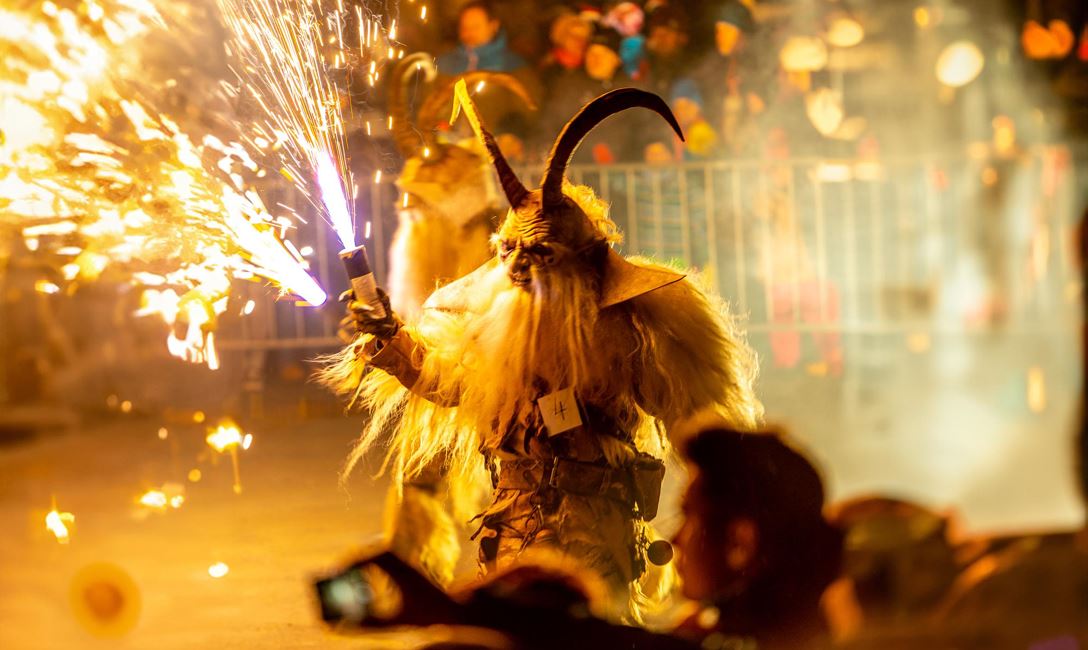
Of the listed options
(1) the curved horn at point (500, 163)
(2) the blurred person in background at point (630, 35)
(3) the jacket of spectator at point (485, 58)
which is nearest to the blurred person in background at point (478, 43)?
(3) the jacket of spectator at point (485, 58)

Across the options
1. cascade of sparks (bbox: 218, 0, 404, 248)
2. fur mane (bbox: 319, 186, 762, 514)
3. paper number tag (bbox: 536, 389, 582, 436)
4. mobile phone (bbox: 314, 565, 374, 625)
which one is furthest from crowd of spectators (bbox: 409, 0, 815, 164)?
mobile phone (bbox: 314, 565, 374, 625)

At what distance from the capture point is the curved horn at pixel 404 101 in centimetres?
425

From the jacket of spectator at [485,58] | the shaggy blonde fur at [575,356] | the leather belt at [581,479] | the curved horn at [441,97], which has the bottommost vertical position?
the leather belt at [581,479]

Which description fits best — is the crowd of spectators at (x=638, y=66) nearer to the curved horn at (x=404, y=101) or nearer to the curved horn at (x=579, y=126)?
the curved horn at (x=404, y=101)

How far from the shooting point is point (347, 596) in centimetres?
229

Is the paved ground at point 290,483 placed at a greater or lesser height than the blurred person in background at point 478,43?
lesser

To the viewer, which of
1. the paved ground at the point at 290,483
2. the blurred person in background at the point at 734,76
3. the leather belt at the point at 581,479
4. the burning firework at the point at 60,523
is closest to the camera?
the leather belt at the point at 581,479

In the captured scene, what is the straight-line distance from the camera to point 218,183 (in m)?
3.48

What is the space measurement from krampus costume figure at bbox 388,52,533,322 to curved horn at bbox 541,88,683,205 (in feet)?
5.39

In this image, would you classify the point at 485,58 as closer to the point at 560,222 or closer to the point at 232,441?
the point at 232,441

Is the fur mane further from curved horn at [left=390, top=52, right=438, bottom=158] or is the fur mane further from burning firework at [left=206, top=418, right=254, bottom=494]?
burning firework at [left=206, top=418, right=254, bottom=494]

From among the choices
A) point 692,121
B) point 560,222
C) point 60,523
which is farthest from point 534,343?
point 692,121

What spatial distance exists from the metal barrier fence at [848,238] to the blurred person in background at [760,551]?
5.74 m

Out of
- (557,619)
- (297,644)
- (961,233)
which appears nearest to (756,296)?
(961,233)
